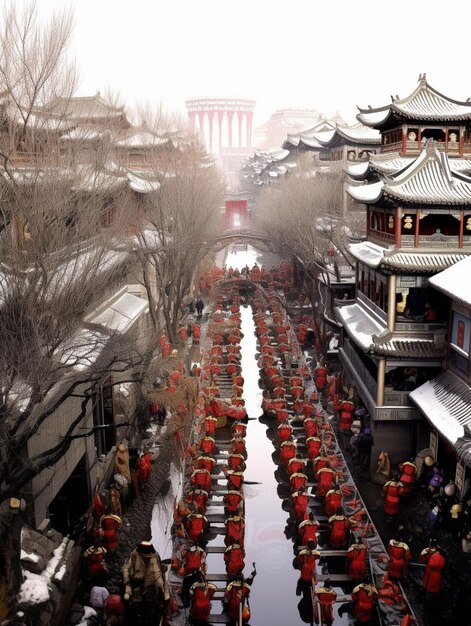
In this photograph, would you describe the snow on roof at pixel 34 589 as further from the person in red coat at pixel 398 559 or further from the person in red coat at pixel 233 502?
the person in red coat at pixel 398 559

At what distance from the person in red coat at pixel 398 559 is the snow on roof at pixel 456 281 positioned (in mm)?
5181

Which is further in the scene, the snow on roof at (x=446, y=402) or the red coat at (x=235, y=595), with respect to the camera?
the snow on roof at (x=446, y=402)

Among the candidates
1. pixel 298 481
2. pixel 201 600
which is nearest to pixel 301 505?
pixel 298 481

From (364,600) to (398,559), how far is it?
4.48 feet

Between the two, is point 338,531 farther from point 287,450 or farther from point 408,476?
point 287,450

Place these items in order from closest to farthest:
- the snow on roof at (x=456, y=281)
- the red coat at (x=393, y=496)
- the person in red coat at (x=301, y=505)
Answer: the snow on roof at (x=456, y=281)
the person in red coat at (x=301, y=505)
the red coat at (x=393, y=496)

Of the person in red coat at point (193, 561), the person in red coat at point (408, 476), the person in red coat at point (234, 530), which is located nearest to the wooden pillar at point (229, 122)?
the person in red coat at point (408, 476)

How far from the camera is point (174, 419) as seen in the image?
20656 mm

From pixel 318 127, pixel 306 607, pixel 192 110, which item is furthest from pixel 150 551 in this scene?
pixel 192 110

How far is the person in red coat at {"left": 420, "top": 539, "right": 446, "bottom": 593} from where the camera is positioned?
1214 cm

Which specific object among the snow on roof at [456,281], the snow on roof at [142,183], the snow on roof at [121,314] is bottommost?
the snow on roof at [121,314]

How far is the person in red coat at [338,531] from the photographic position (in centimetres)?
1425

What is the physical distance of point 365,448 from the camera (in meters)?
17.9

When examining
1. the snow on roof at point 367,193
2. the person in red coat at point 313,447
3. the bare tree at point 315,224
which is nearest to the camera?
the person in red coat at point 313,447
